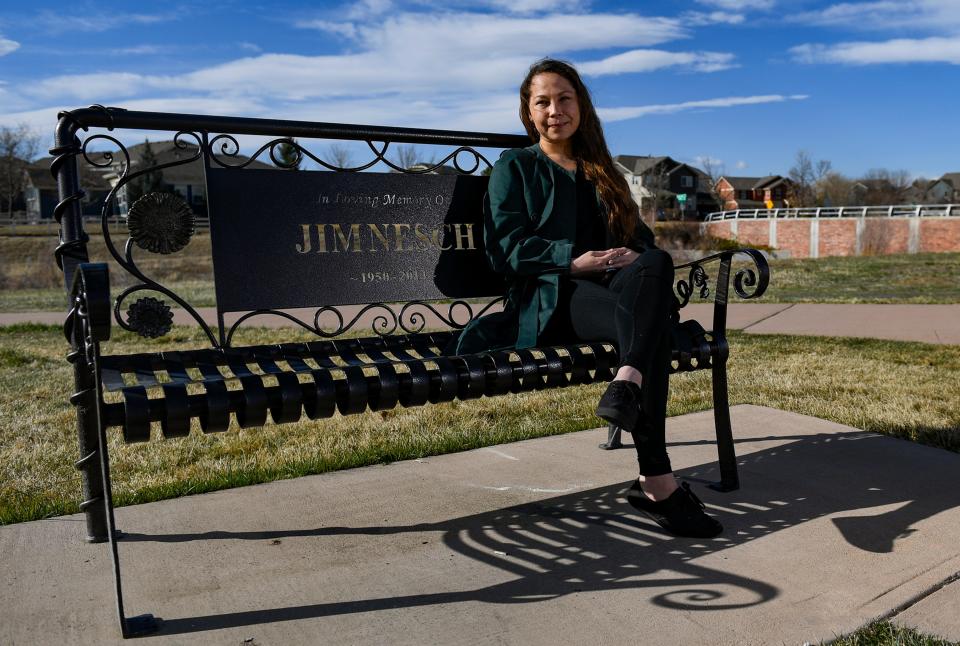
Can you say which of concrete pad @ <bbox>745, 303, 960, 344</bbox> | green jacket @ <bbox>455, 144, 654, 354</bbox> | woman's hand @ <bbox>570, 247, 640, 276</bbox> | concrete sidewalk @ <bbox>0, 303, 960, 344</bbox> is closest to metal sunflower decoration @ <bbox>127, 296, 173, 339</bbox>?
green jacket @ <bbox>455, 144, 654, 354</bbox>

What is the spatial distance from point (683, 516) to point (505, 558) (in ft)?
1.94

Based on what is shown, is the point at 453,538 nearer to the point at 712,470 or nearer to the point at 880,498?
the point at 712,470

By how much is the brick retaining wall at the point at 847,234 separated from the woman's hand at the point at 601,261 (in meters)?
48.8

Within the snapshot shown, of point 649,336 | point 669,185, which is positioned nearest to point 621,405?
point 649,336

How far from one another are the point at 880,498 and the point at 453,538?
5.12 feet

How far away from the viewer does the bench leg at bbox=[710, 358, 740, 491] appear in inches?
124

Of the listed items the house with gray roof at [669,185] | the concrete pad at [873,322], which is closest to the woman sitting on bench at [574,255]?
the concrete pad at [873,322]

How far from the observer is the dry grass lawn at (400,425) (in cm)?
349

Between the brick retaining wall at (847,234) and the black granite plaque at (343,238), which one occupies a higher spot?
the black granite plaque at (343,238)

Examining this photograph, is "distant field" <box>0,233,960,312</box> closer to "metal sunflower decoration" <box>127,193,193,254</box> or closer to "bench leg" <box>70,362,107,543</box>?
"metal sunflower decoration" <box>127,193,193,254</box>

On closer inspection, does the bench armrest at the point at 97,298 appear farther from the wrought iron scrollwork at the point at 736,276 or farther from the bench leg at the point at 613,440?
the bench leg at the point at 613,440

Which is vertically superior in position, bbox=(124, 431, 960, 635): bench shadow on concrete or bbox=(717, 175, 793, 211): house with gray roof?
bbox=(717, 175, 793, 211): house with gray roof

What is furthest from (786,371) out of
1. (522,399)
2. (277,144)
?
(277,144)

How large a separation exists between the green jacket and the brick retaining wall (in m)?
48.7
